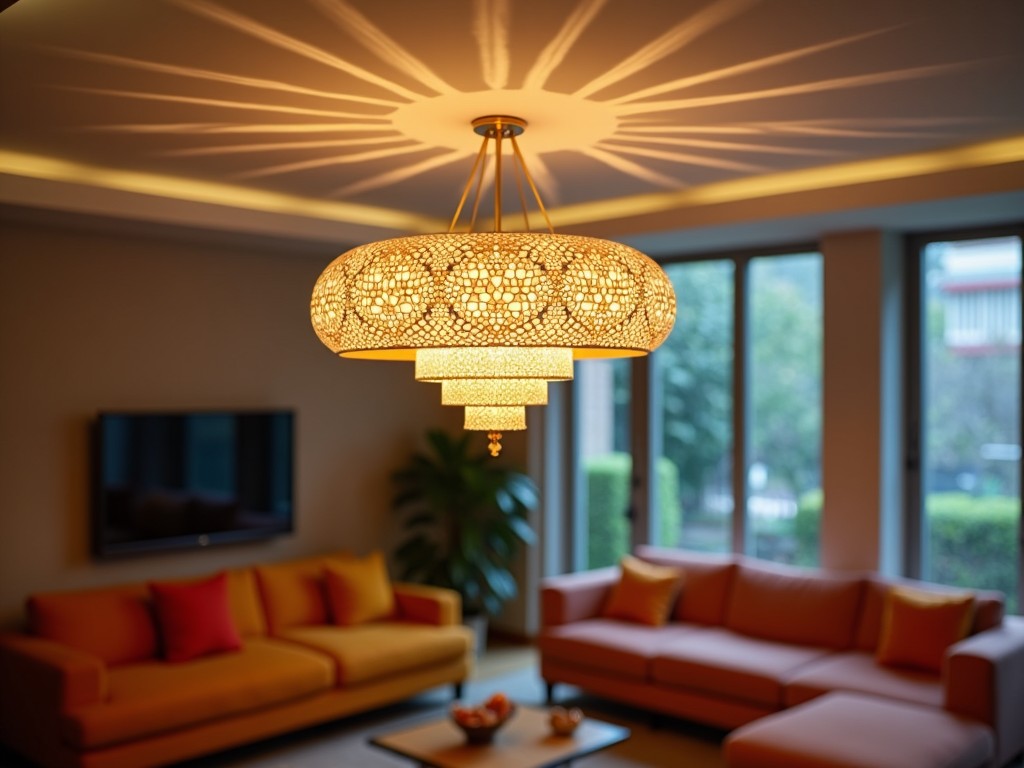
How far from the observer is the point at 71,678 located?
4.31 m

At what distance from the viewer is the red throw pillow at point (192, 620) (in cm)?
502

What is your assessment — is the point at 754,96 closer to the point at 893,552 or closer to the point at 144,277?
the point at 893,552

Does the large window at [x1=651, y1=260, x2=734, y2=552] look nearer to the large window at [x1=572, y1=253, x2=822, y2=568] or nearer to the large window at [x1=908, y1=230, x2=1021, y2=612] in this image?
the large window at [x1=572, y1=253, x2=822, y2=568]

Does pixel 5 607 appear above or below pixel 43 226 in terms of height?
below

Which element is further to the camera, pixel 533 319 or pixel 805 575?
pixel 805 575

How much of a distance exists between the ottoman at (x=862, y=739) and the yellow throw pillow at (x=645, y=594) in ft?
4.84

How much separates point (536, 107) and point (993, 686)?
289 cm

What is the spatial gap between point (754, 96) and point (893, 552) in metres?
3.03

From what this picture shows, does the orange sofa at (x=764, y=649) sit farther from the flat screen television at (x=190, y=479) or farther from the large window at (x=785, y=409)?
the flat screen television at (x=190, y=479)

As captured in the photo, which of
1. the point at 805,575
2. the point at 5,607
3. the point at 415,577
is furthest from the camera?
the point at 415,577

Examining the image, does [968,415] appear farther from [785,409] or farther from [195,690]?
[195,690]

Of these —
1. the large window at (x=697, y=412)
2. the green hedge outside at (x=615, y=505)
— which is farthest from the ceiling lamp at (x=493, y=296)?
the green hedge outside at (x=615, y=505)

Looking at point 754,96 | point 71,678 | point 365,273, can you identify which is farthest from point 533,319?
point 71,678

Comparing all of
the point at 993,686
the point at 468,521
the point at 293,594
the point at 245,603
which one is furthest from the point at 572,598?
the point at 993,686
